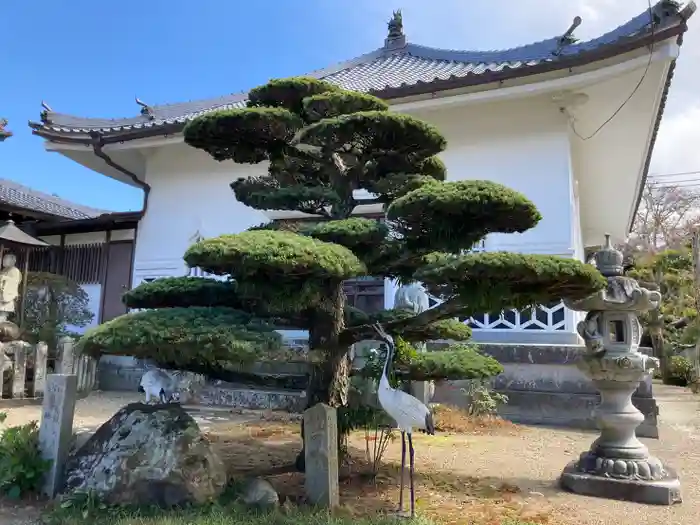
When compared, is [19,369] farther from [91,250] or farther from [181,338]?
[181,338]

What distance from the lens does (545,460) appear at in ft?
17.4

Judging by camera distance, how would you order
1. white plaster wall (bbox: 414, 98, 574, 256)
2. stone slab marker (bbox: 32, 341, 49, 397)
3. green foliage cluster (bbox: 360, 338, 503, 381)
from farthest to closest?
stone slab marker (bbox: 32, 341, 49, 397) < white plaster wall (bbox: 414, 98, 574, 256) < green foliage cluster (bbox: 360, 338, 503, 381)

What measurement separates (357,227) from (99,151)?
8.87 m

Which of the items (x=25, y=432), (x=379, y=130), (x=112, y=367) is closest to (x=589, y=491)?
(x=379, y=130)

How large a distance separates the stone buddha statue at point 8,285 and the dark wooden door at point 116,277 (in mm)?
2095

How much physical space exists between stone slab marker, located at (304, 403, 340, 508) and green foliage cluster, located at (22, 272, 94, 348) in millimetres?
8716

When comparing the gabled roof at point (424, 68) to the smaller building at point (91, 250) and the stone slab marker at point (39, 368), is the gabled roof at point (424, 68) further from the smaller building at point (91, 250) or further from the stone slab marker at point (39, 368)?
the stone slab marker at point (39, 368)

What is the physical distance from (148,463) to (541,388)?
570 centimetres

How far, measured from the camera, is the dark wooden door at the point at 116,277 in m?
11.4

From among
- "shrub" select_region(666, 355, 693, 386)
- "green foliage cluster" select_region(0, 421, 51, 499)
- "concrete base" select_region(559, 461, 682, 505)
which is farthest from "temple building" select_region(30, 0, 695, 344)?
"shrub" select_region(666, 355, 693, 386)

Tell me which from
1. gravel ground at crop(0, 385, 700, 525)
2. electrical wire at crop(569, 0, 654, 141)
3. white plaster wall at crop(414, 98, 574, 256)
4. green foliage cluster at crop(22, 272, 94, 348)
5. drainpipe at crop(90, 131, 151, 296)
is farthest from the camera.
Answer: drainpipe at crop(90, 131, 151, 296)

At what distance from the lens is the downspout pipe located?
10344mm

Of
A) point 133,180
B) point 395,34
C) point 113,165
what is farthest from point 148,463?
point 395,34

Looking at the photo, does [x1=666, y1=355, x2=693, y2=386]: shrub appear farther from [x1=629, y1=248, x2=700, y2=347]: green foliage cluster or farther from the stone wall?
the stone wall
